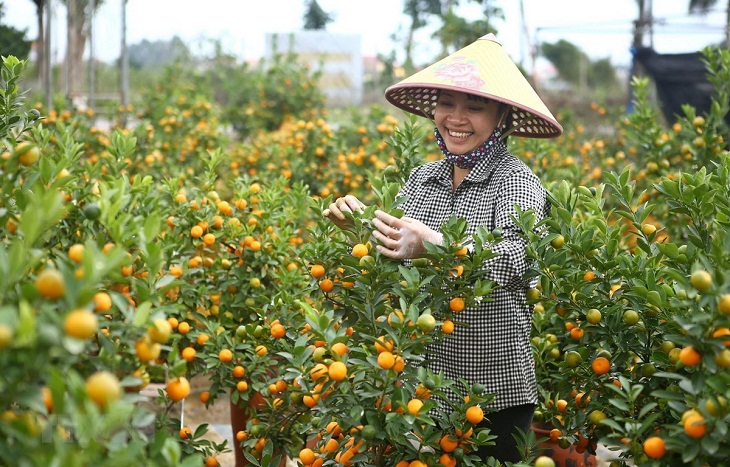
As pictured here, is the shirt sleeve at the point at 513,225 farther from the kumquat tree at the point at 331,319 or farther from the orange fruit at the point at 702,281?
the orange fruit at the point at 702,281

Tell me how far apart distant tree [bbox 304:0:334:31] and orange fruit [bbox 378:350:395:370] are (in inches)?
1199

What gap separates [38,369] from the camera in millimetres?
1056

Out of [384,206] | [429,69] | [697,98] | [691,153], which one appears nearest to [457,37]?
[697,98]

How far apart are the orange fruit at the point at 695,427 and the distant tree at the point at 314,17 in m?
30.8

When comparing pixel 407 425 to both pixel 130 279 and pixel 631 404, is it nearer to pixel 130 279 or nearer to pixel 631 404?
pixel 631 404

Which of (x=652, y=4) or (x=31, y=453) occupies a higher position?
(x=652, y=4)

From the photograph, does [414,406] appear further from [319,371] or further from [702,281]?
[702,281]

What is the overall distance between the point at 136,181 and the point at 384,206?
0.81m

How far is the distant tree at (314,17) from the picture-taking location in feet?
101

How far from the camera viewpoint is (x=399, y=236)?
5.82 feet

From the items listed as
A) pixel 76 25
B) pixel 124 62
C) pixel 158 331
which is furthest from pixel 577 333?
pixel 124 62

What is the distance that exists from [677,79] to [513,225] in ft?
15.0

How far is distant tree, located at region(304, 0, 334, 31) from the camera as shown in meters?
30.9

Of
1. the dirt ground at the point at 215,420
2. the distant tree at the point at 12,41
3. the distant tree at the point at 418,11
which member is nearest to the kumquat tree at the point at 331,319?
the dirt ground at the point at 215,420
